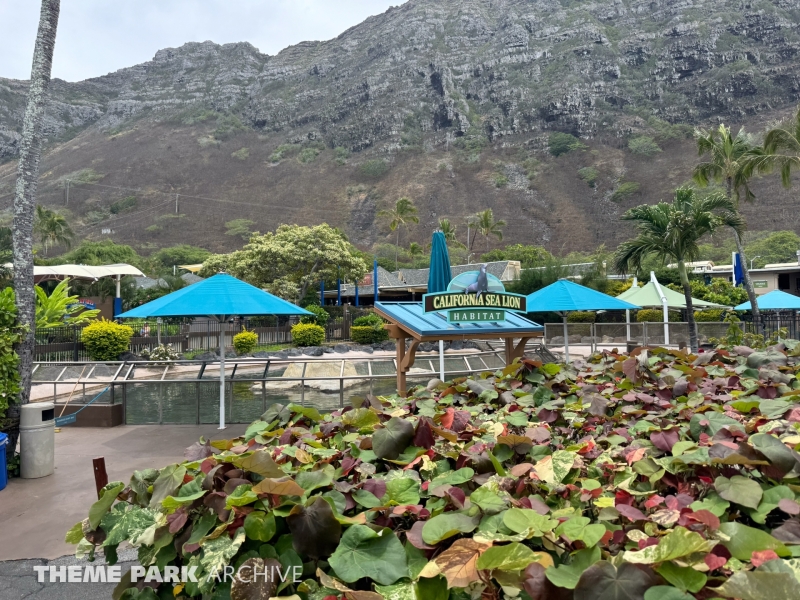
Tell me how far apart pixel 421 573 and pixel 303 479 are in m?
0.47

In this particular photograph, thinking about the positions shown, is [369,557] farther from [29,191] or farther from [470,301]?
[29,191]

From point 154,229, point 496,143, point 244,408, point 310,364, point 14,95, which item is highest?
point 14,95

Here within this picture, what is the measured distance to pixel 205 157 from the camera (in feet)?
357

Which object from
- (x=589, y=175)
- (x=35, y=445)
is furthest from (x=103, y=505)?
(x=589, y=175)

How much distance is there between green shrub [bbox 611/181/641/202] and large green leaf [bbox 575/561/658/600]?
86.6 metres

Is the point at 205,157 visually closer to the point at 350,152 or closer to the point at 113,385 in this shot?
the point at 350,152

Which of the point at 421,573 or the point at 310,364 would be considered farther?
the point at 310,364

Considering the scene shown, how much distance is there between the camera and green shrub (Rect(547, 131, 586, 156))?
302 ft

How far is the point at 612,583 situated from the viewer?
0.89 meters

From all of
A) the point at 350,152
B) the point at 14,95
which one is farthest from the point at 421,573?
the point at 14,95

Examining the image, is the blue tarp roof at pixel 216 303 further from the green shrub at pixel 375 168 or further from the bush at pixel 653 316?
the green shrub at pixel 375 168

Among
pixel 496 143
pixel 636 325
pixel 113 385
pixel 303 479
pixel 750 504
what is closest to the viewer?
pixel 750 504

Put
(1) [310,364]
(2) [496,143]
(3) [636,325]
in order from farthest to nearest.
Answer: (2) [496,143] → (3) [636,325] → (1) [310,364]

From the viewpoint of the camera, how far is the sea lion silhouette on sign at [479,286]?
8.09m
